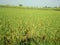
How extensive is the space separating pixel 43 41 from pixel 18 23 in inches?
14.1

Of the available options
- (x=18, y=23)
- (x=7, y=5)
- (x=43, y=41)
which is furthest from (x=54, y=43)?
(x=7, y=5)

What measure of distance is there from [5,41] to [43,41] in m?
0.44

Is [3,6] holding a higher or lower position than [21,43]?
higher

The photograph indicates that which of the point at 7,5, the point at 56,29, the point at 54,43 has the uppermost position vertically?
the point at 7,5

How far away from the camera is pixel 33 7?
1646 mm

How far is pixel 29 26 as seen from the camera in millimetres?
1609

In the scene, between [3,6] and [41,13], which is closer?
[3,6]

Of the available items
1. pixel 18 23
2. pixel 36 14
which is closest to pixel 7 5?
pixel 18 23

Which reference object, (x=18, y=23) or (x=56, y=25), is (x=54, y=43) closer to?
(x=56, y=25)

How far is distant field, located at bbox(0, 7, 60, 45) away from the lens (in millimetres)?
1514

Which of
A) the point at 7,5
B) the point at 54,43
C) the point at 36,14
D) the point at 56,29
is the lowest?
the point at 54,43

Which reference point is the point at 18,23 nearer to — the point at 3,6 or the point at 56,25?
the point at 3,6

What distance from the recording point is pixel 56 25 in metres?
1.74

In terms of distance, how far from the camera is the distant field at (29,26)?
1.51 meters
